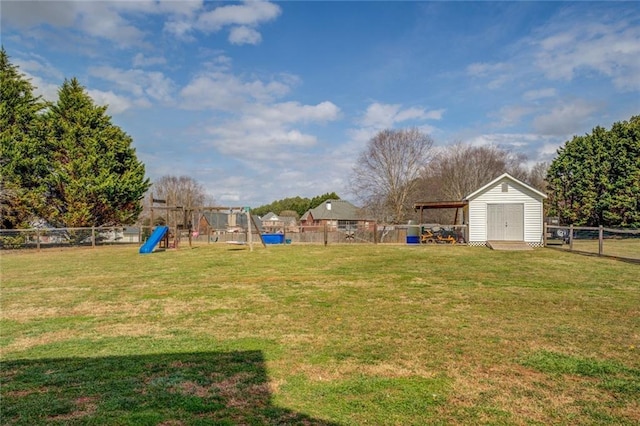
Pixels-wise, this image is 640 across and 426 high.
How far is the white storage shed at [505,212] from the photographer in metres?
20.8

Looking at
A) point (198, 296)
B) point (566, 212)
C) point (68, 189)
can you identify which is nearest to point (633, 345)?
point (198, 296)

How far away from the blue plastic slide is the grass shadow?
1516 cm

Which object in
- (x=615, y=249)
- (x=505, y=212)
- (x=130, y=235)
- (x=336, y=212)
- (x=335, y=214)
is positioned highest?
(x=336, y=212)

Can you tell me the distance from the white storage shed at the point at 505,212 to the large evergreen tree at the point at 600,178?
13.5 meters

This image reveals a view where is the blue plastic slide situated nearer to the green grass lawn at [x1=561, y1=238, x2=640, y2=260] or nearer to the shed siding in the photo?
the shed siding

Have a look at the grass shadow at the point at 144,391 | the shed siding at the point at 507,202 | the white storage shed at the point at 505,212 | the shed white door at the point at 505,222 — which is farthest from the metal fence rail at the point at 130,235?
the grass shadow at the point at 144,391

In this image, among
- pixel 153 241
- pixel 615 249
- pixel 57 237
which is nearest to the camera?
pixel 615 249

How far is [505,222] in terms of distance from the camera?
834 inches

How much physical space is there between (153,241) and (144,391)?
56.1 feet

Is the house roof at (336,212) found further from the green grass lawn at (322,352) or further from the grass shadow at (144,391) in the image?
the grass shadow at (144,391)

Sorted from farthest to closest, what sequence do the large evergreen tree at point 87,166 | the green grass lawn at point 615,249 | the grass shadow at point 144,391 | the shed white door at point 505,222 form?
1. the large evergreen tree at point 87,166
2. the shed white door at point 505,222
3. the green grass lawn at point 615,249
4. the grass shadow at point 144,391

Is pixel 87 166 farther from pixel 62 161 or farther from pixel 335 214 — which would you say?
pixel 335 214

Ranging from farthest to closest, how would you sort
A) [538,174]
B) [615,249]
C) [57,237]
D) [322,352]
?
[538,174] → [57,237] → [615,249] → [322,352]

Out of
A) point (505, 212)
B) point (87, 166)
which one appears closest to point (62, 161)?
point (87, 166)
